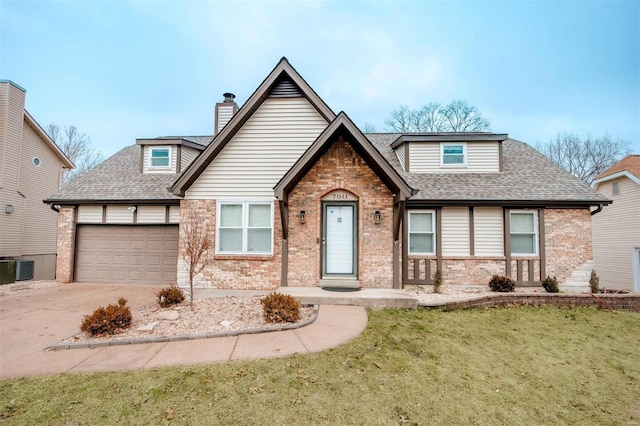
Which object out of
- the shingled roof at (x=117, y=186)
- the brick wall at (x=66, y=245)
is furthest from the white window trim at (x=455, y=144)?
the brick wall at (x=66, y=245)

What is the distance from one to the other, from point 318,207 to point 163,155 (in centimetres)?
817

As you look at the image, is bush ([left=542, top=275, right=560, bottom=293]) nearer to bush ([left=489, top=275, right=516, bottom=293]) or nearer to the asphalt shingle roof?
bush ([left=489, top=275, right=516, bottom=293])

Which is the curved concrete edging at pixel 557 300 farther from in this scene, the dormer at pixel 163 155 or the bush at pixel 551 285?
the dormer at pixel 163 155

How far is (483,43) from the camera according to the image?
2130 centimetres

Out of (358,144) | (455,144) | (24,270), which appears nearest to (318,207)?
(358,144)

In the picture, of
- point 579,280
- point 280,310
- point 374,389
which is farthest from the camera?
point 579,280

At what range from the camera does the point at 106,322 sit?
18.5ft

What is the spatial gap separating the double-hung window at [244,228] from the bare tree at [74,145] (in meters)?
28.2

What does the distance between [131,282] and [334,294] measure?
27.0 ft

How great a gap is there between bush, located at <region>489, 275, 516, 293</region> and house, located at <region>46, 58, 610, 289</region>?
24.9 inches

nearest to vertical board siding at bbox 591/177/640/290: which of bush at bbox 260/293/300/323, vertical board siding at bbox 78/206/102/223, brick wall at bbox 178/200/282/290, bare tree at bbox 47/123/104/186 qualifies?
brick wall at bbox 178/200/282/290

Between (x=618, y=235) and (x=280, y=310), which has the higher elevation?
(x=618, y=235)

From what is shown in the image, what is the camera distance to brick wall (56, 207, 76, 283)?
11.3 m

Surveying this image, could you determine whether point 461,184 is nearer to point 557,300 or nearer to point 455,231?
point 455,231
